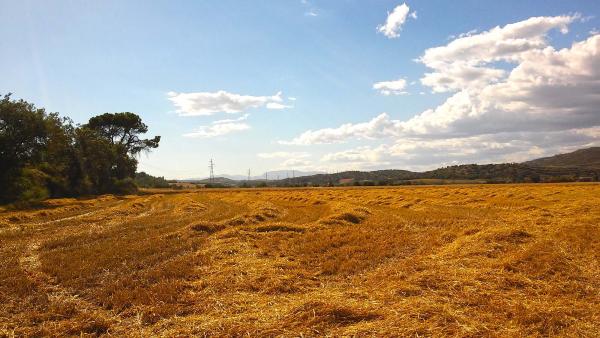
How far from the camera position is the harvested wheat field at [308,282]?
23.3 ft

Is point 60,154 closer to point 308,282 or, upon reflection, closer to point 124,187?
point 124,187

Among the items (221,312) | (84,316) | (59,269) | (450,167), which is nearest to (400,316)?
(221,312)

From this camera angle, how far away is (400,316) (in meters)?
7.14

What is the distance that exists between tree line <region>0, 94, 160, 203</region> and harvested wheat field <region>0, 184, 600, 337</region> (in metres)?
29.6

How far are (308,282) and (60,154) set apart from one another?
5737 centimetres

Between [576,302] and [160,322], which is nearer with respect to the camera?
[160,322]

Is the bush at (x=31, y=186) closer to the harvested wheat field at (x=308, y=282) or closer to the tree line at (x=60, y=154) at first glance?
the tree line at (x=60, y=154)

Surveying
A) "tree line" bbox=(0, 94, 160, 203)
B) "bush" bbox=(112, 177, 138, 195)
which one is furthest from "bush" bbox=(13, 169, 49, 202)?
"bush" bbox=(112, 177, 138, 195)

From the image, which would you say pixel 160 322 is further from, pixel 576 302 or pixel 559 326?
pixel 576 302

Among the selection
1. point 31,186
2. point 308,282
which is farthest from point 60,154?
point 308,282

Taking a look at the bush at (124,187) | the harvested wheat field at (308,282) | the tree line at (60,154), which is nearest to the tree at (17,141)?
the tree line at (60,154)

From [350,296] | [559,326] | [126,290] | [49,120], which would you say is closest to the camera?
[559,326]

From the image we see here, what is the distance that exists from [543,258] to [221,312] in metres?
8.55

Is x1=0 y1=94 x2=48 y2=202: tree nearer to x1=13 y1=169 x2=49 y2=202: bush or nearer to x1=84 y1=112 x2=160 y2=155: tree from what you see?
x1=13 y1=169 x2=49 y2=202: bush
